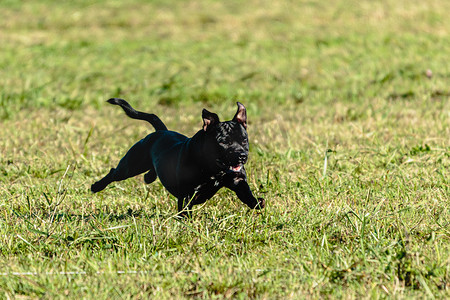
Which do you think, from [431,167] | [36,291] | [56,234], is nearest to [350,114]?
[431,167]

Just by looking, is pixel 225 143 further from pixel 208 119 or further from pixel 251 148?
pixel 251 148

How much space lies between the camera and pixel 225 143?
3.70 m

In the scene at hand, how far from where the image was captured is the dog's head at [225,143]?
145 inches

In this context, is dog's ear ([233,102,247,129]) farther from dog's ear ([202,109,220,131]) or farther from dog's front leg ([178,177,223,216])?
dog's front leg ([178,177,223,216])

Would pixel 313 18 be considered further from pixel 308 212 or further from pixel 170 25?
pixel 308 212

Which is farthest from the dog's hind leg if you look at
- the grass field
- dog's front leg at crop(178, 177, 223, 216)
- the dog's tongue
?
the dog's tongue

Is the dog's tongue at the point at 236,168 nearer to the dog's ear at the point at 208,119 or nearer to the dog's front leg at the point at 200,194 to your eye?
the dog's front leg at the point at 200,194

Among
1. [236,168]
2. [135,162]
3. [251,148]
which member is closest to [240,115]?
[236,168]

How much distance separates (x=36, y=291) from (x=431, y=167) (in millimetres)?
3608

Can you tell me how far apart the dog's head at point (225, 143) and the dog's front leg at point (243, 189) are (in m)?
0.16

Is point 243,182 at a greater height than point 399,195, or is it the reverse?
point 243,182

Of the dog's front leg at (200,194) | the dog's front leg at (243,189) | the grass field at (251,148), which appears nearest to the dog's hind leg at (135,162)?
the grass field at (251,148)

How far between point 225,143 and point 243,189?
1.52 feet

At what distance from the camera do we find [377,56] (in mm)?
11500
